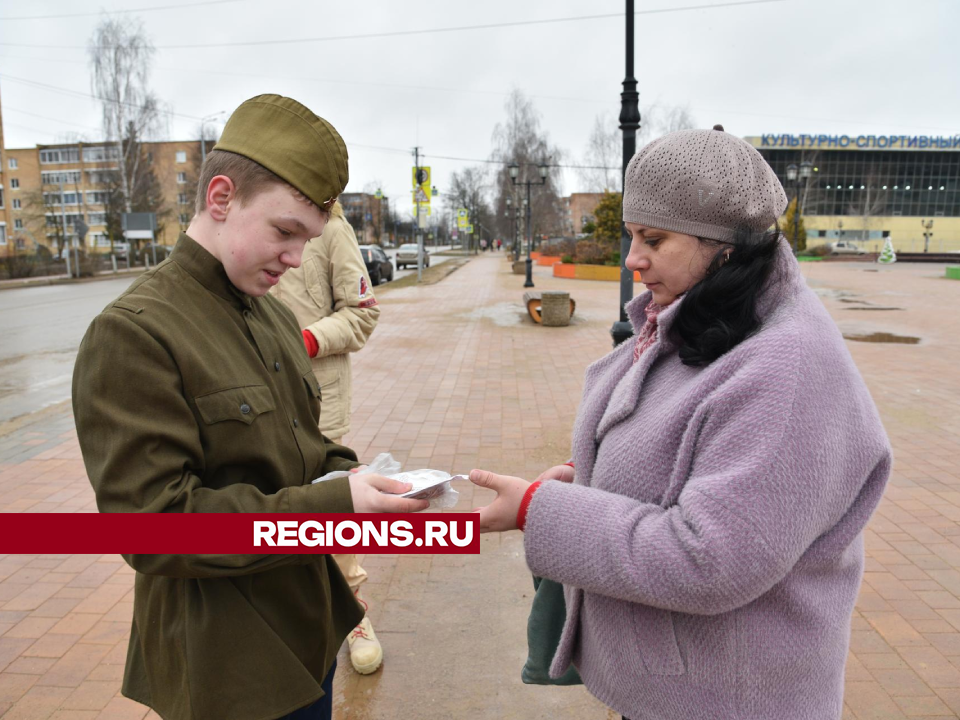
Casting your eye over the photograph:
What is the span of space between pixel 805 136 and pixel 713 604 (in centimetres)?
7864

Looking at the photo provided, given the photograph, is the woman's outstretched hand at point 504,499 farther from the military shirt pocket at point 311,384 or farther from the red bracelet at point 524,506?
the military shirt pocket at point 311,384

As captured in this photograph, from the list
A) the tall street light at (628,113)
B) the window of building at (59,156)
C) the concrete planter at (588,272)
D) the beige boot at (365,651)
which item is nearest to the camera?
the beige boot at (365,651)

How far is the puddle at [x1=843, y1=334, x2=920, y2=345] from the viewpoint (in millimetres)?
11656

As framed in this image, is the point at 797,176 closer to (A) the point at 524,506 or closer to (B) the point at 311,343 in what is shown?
(B) the point at 311,343

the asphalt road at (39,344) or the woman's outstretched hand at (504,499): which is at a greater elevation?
the woman's outstretched hand at (504,499)

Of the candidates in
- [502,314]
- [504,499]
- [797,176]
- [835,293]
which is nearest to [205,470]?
[504,499]

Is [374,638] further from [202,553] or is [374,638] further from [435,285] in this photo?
[435,285]

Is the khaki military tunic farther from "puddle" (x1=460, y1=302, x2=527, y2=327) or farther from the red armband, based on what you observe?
"puddle" (x1=460, y1=302, x2=527, y2=327)

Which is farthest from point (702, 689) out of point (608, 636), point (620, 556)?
point (620, 556)

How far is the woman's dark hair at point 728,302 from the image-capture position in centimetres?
131

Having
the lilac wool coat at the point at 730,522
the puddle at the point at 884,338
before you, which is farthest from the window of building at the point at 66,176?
the lilac wool coat at the point at 730,522

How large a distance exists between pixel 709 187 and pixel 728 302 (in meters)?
0.23

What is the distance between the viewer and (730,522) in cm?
118

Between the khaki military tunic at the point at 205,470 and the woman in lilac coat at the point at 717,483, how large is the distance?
48 centimetres
